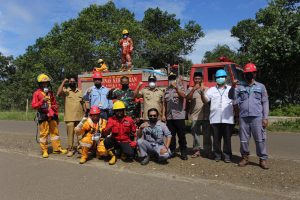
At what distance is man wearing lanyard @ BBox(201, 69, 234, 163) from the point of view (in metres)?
6.88

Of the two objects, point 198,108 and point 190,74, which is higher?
point 190,74

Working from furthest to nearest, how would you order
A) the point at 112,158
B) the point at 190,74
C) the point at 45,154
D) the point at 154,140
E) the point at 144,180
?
1. the point at 190,74
2. the point at 45,154
3. the point at 112,158
4. the point at 154,140
5. the point at 144,180

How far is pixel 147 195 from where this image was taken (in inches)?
200

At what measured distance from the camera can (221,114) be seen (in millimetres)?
6902

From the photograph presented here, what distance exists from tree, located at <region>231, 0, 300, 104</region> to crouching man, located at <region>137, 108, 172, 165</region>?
11.8 metres

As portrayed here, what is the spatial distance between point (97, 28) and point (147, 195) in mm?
35076

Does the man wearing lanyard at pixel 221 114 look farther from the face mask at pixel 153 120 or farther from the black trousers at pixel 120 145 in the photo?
the black trousers at pixel 120 145

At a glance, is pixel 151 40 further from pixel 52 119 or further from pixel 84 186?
pixel 84 186

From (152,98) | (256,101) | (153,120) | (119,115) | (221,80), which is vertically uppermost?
(221,80)

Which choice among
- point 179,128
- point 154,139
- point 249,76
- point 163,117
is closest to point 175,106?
point 163,117

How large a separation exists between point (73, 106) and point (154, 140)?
2.21 m

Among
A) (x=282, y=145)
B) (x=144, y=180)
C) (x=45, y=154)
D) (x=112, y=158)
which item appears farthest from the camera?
(x=282, y=145)

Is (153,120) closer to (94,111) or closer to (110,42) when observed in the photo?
(94,111)

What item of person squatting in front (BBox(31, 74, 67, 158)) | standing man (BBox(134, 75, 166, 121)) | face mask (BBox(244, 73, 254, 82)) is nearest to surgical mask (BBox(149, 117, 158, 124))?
standing man (BBox(134, 75, 166, 121))
